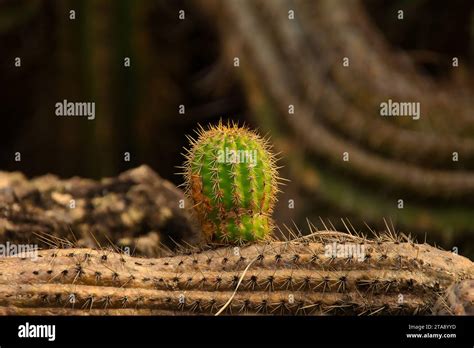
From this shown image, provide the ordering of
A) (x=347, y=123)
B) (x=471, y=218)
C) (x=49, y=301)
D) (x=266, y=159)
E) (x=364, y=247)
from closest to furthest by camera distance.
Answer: (x=49, y=301), (x=364, y=247), (x=266, y=159), (x=471, y=218), (x=347, y=123)

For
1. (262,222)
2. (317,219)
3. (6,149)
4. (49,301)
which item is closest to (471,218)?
(317,219)

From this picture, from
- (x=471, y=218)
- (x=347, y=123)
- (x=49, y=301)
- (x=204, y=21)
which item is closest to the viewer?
(x=49, y=301)

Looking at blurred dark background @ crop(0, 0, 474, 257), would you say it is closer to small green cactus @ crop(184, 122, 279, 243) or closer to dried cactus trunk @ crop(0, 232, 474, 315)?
small green cactus @ crop(184, 122, 279, 243)

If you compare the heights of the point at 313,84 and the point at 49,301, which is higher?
the point at 313,84

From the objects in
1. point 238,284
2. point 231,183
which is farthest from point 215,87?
point 238,284

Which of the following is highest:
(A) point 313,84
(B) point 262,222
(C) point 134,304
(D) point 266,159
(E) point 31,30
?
(E) point 31,30

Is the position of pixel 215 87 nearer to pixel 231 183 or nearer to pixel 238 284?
pixel 231 183

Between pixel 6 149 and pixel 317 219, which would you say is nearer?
pixel 317 219

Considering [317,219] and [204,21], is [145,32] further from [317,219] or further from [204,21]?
[317,219]

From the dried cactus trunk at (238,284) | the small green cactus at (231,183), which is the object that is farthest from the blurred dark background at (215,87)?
the dried cactus trunk at (238,284)
